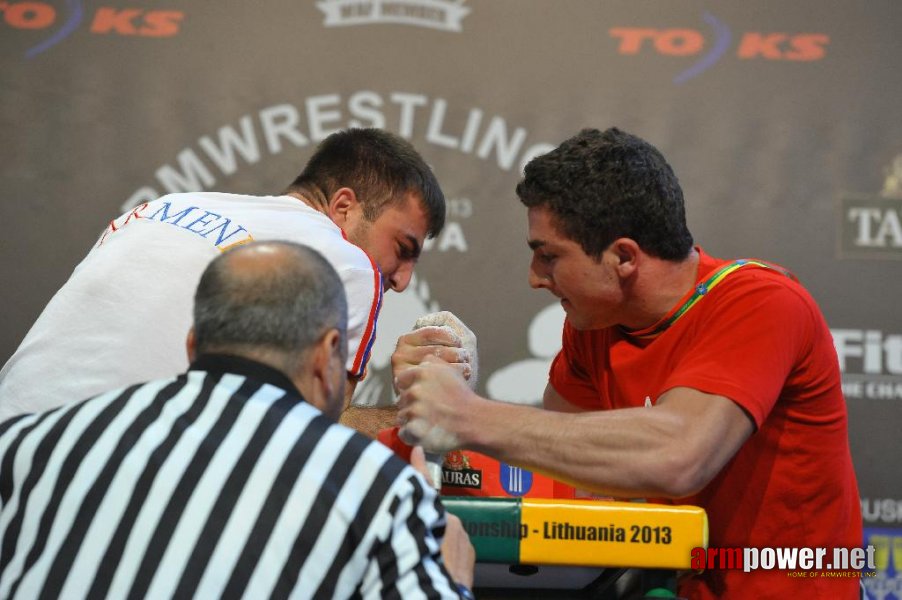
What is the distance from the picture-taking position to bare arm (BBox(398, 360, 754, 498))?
1.40 meters

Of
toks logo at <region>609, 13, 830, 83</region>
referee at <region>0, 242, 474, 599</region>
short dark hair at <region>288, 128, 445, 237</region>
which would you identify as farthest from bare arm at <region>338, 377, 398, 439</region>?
toks logo at <region>609, 13, 830, 83</region>

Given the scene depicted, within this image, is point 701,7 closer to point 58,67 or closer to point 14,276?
point 58,67

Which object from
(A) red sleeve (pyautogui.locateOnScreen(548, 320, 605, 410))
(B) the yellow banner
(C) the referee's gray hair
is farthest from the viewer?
(A) red sleeve (pyautogui.locateOnScreen(548, 320, 605, 410))

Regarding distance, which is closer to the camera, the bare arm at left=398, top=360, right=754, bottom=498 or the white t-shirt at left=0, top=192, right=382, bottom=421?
A: the bare arm at left=398, top=360, right=754, bottom=498

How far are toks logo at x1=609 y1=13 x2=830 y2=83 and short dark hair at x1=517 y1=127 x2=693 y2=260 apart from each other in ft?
4.68

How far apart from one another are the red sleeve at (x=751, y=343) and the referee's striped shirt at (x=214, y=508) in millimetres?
611

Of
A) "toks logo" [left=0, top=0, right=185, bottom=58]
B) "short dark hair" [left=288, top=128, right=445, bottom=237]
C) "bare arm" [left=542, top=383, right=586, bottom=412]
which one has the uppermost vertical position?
"toks logo" [left=0, top=0, right=185, bottom=58]

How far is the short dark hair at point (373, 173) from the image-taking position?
7.30 feet

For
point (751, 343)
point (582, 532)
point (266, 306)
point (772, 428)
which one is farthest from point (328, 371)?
point (772, 428)

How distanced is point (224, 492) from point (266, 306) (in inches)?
8.8

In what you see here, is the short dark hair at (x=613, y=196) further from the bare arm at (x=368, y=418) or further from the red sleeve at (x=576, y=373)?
the bare arm at (x=368, y=418)

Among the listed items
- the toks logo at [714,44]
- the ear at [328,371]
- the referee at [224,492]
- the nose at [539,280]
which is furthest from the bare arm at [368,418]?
the toks logo at [714,44]

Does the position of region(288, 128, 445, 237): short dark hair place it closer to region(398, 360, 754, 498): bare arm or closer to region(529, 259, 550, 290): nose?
region(529, 259, 550, 290): nose

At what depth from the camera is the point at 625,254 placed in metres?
1.78
